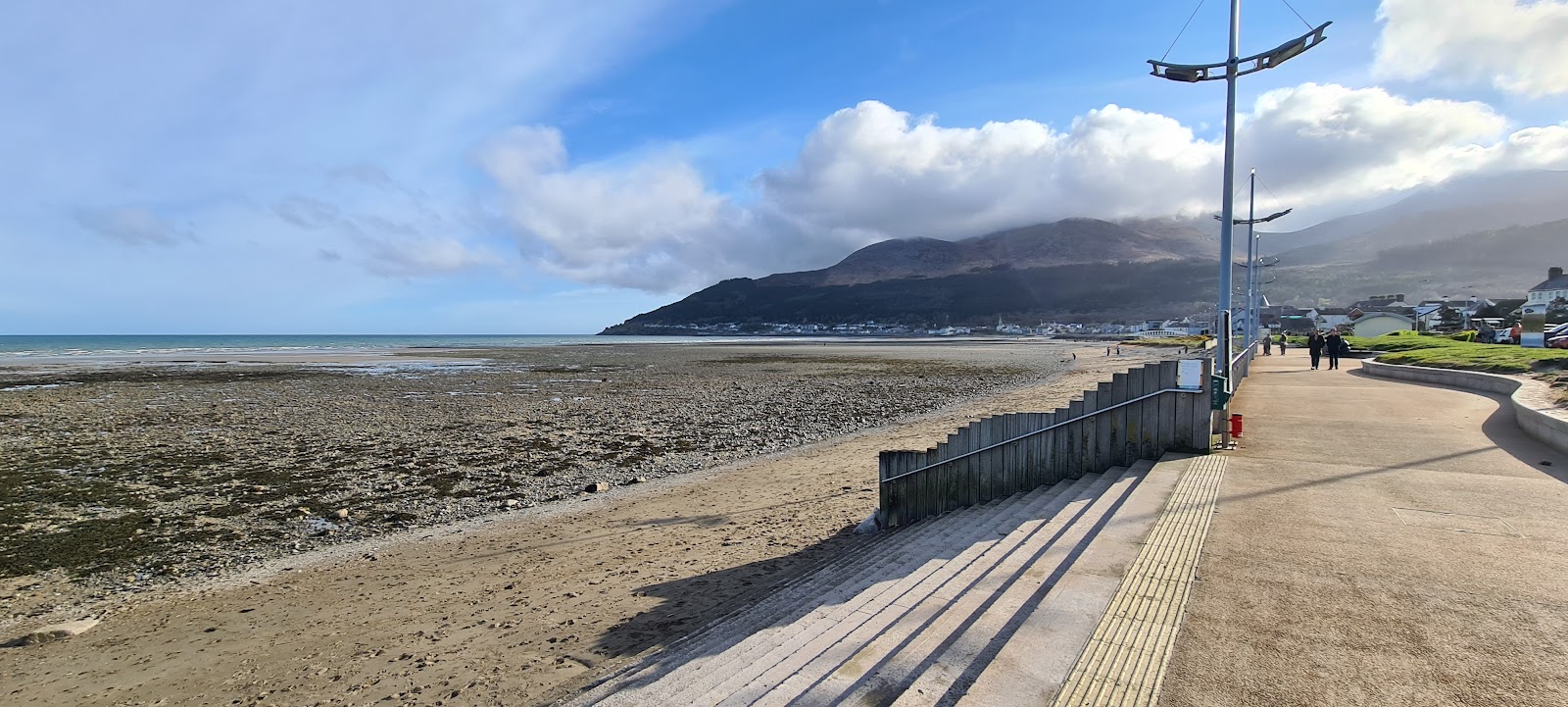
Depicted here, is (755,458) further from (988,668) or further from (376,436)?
(988,668)

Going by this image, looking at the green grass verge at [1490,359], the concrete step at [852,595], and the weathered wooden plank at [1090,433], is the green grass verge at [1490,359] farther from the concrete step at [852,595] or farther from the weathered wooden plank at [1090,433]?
the concrete step at [852,595]

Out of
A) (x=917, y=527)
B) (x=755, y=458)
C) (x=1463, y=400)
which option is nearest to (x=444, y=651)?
(x=917, y=527)

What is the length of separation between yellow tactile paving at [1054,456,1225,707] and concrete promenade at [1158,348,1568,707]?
0.27 ft

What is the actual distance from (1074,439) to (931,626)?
537 centimetres

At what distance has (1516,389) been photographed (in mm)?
13641

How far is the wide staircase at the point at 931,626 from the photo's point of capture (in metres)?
3.41

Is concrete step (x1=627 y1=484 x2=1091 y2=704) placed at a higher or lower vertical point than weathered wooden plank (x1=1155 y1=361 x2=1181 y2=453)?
lower

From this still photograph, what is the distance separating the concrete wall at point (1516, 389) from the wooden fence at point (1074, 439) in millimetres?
4166

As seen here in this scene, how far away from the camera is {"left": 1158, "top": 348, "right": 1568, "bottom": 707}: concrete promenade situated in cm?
327

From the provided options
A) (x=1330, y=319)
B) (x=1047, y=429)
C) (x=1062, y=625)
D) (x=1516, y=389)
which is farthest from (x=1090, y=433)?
(x=1330, y=319)

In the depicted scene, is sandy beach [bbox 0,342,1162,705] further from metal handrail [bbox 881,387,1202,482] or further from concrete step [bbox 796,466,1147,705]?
concrete step [bbox 796,466,1147,705]

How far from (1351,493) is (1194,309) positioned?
8491 inches

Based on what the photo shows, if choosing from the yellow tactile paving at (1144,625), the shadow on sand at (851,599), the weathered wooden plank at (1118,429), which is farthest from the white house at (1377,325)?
the yellow tactile paving at (1144,625)

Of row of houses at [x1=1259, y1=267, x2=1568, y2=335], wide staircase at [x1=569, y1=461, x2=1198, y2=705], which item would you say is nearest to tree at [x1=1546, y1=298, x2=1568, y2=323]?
row of houses at [x1=1259, y1=267, x2=1568, y2=335]
